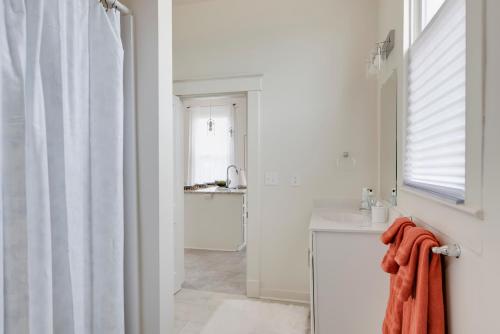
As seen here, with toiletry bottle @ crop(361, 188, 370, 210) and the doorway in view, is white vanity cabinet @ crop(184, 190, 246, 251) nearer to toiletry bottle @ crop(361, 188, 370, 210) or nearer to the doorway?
the doorway

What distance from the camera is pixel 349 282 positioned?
1.84 meters

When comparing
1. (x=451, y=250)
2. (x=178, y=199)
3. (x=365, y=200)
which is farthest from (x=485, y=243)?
(x=178, y=199)

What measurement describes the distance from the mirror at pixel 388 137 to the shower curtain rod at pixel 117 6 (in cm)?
154

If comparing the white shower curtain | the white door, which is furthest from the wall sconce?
the white door

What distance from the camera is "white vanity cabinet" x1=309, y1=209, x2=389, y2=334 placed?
5.95 ft

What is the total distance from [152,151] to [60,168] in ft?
1.32

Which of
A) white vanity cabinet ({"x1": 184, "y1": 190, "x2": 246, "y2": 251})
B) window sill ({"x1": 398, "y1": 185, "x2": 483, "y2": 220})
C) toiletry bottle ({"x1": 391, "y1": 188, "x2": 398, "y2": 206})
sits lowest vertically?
white vanity cabinet ({"x1": 184, "y1": 190, "x2": 246, "y2": 251})

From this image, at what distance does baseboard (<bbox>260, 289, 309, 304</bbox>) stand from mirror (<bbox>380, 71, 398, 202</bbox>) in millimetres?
1126

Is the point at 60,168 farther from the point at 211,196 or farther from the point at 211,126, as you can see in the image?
the point at 211,126

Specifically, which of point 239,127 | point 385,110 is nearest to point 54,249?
point 385,110

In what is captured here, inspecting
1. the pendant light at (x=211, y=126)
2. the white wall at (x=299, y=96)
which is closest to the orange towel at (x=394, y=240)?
the white wall at (x=299, y=96)

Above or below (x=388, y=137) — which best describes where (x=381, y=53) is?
above

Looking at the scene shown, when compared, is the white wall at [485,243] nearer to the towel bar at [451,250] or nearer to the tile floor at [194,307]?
the towel bar at [451,250]

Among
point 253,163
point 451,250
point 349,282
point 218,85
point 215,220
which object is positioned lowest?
point 215,220
